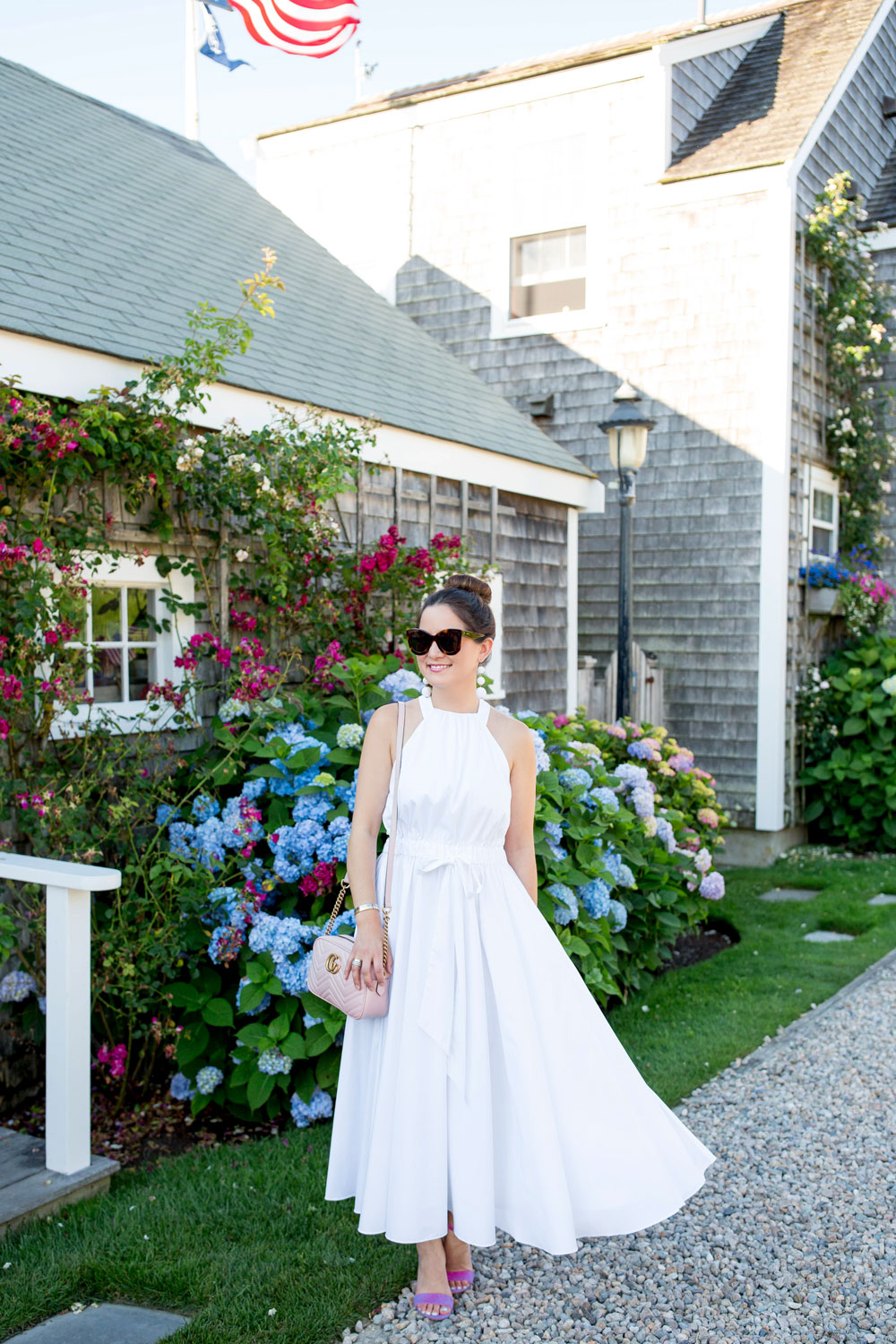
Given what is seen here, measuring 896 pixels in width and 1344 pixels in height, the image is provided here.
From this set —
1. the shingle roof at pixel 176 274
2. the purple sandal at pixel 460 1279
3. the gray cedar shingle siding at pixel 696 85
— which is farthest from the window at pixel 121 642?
the gray cedar shingle siding at pixel 696 85

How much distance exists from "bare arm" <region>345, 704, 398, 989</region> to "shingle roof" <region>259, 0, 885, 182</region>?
7.83m

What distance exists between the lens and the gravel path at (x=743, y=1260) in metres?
2.69

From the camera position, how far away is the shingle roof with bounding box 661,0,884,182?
9078 mm

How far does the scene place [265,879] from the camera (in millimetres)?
4070

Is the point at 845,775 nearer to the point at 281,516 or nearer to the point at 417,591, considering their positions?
the point at 417,591

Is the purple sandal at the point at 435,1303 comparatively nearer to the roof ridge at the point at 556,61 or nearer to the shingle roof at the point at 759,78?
the shingle roof at the point at 759,78

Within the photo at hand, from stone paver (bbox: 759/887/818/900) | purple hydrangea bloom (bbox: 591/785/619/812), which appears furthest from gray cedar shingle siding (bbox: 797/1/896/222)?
purple hydrangea bloom (bbox: 591/785/619/812)

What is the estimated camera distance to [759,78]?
32.7ft

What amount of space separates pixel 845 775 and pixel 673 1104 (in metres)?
5.92

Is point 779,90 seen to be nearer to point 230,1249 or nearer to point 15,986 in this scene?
point 15,986

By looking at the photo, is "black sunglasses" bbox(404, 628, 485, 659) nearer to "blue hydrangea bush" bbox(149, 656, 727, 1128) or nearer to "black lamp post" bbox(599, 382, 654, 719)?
"blue hydrangea bush" bbox(149, 656, 727, 1128)

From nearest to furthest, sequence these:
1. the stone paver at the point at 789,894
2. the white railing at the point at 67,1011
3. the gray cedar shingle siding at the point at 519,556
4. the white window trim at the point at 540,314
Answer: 1. the white railing at the point at 67,1011
2. the gray cedar shingle siding at the point at 519,556
3. the stone paver at the point at 789,894
4. the white window trim at the point at 540,314

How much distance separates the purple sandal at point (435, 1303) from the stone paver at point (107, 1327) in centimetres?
56

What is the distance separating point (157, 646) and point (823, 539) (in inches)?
280
